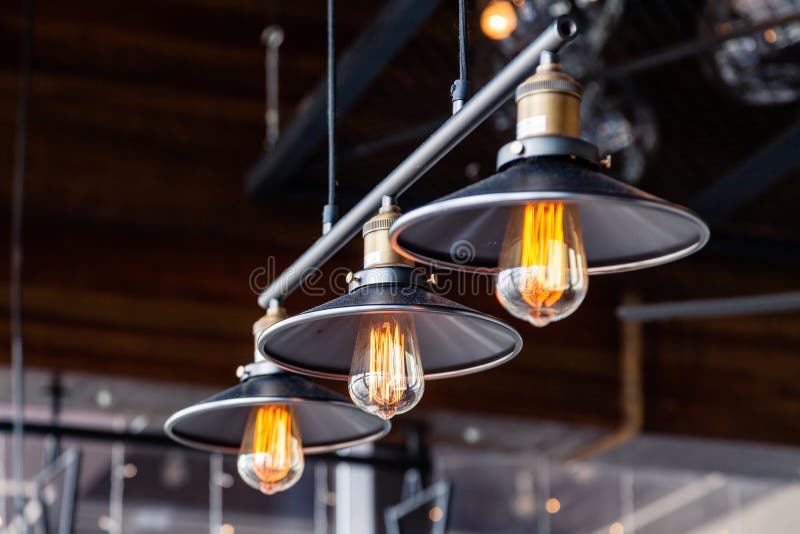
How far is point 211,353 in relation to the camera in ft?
20.8

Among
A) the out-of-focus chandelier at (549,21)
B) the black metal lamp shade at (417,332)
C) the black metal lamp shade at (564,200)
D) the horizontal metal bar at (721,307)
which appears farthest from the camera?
the out-of-focus chandelier at (549,21)

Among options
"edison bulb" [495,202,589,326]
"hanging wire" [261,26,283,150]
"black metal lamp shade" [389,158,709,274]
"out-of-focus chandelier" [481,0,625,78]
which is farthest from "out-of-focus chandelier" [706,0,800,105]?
"hanging wire" [261,26,283,150]

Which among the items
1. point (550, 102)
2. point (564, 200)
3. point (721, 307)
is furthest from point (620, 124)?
point (564, 200)

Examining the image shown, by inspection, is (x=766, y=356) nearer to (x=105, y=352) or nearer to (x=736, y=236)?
(x=736, y=236)

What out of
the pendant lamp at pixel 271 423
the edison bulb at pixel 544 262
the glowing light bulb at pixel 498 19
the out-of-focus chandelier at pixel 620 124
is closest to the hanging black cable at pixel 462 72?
the edison bulb at pixel 544 262

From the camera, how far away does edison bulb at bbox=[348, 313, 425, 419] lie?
1.91 metres

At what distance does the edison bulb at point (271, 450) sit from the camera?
2.28 meters

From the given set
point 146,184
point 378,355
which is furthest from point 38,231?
point 378,355

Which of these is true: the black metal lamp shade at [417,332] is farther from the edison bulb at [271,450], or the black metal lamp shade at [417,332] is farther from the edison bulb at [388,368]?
the edison bulb at [271,450]

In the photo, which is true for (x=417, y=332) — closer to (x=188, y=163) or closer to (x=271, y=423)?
(x=271, y=423)

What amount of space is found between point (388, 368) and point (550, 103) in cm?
48

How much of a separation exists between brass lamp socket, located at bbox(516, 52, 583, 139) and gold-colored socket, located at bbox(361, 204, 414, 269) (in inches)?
14.1

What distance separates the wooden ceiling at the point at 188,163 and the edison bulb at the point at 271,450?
3344mm

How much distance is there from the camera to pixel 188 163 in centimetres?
629
